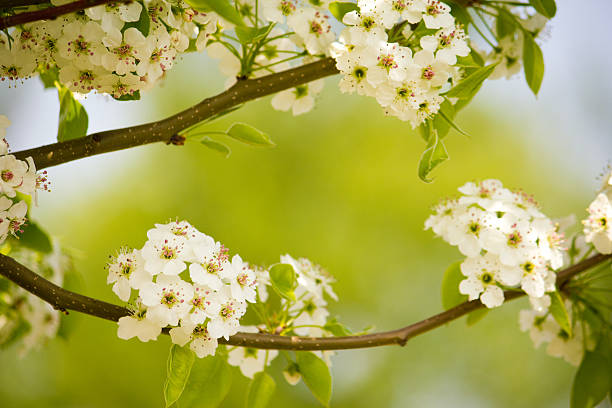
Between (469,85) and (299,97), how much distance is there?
32 cm

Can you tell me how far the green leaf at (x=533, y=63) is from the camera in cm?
97

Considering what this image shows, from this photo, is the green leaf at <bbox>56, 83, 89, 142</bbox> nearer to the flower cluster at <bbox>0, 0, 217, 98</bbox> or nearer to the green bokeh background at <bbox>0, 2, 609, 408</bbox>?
the flower cluster at <bbox>0, 0, 217, 98</bbox>

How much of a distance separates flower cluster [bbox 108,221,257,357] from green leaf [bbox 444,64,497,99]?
0.35m

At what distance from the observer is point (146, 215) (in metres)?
4.88

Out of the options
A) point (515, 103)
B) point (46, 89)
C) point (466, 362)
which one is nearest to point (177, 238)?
point (46, 89)

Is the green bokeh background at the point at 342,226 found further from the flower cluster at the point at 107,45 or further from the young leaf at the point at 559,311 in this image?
the flower cluster at the point at 107,45

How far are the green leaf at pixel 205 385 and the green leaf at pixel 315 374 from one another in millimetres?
131

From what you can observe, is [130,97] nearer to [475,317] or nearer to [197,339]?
[197,339]

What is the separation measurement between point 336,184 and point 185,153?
1.33 m

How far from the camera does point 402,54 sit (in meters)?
0.76

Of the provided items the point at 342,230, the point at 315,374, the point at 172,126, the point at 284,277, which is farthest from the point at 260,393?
the point at 342,230

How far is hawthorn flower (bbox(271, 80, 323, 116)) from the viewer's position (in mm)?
1001

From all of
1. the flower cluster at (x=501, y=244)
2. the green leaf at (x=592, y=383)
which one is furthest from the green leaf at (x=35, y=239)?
the green leaf at (x=592, y=383)

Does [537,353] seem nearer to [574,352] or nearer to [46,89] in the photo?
[574,352]
